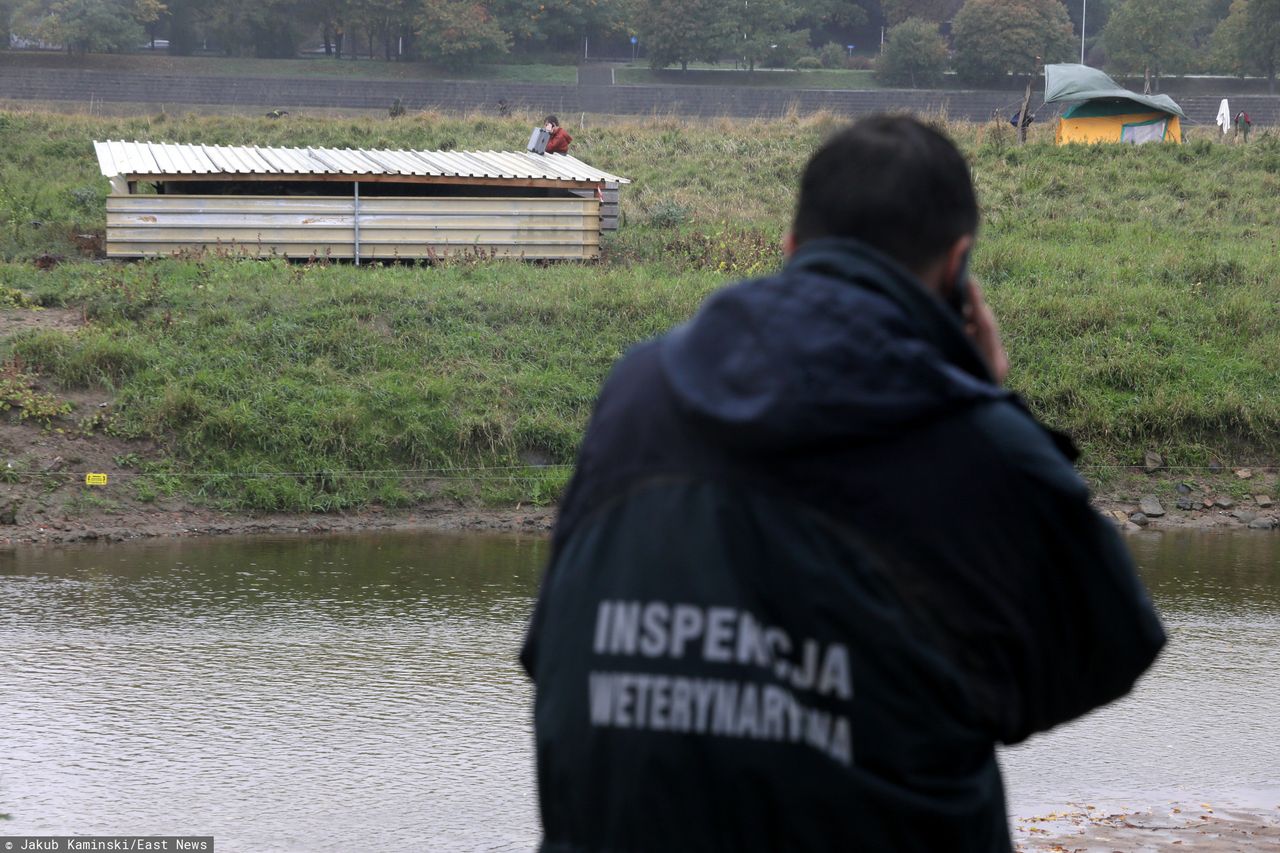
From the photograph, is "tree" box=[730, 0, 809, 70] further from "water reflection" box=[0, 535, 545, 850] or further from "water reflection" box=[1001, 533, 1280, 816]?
"water reflection" box=[1001, 533, 1280, 816]

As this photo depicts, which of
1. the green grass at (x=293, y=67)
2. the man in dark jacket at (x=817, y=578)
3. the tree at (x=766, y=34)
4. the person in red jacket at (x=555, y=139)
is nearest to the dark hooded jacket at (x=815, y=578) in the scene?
the man in dark jacket at (x=817, y=578)

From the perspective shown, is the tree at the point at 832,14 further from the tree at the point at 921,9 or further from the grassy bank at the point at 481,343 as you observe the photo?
the grassy bank at the point at 481,343

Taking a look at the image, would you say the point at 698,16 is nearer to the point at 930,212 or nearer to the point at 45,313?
the point at 45,313

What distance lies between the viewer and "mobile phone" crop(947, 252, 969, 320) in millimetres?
1832

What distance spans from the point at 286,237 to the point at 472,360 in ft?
13.2

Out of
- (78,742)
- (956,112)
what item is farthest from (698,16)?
(78,742)

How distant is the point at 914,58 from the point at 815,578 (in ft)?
213

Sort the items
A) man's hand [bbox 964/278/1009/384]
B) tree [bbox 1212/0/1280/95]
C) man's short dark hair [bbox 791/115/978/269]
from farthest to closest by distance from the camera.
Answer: tree [bbox 1212/0/1280/95] → man's hand [bbox 964/278/1009/384] → man's short dark hair [bbox 791/115/978/269]

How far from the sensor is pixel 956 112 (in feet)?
179

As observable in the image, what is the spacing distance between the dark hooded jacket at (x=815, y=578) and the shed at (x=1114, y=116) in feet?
86.4

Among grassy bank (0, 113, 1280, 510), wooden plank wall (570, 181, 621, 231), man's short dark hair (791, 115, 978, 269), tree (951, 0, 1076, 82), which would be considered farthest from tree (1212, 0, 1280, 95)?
man's short dark hair (791, 115, 978, 269)

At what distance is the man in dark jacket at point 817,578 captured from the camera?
163cm

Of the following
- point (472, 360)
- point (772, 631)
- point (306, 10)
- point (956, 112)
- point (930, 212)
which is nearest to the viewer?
point (772, 631)

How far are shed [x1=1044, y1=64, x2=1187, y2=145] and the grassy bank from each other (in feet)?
25.0
